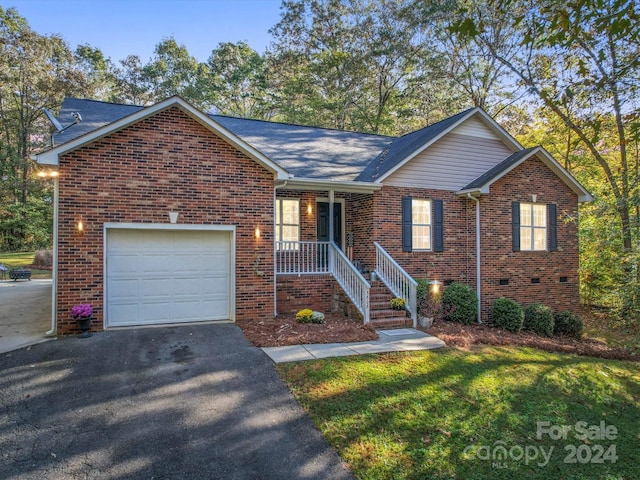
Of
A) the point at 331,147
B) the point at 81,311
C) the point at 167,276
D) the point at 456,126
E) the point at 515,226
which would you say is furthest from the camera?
the point at 331,147

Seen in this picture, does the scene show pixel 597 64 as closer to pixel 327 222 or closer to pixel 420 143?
pixel 420 143

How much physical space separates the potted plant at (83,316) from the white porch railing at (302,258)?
477cm

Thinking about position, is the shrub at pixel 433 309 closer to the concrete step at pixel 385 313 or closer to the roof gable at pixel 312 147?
the concrete step at pixel 385 313

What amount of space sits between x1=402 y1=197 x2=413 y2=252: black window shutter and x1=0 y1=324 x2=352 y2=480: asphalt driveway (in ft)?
20.2

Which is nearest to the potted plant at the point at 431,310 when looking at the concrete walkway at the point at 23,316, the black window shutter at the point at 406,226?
the black window shutter at the point at 406,226

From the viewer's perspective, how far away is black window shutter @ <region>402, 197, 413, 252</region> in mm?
11430


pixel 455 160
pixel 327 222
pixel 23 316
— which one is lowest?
pixel 23 316

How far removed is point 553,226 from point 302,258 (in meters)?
8.66

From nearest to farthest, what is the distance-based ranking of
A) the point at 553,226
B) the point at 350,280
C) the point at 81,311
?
the point at 81,311 → the point at 350,280 → the point at 553,226

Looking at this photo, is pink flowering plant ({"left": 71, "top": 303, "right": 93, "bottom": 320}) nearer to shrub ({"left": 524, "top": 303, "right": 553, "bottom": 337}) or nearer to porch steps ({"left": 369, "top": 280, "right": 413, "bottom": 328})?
porch steps ({"left": 369, "top": 280, "right": 413, "bottom": 328})

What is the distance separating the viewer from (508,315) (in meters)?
10.8

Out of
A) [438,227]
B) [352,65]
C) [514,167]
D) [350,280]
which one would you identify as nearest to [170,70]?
[352,65]

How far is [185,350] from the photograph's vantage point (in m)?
7.00

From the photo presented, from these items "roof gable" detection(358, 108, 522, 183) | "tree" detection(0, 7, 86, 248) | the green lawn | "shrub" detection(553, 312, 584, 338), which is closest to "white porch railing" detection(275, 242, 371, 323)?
"roof gable" detection(358, 108, 522, 183)
